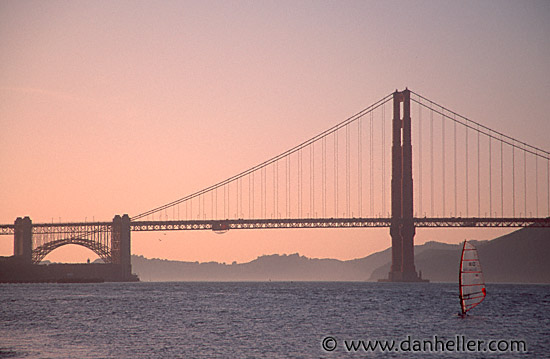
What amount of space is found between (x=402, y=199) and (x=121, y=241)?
181ft

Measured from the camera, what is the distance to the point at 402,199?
144 meters

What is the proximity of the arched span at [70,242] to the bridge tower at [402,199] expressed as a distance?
56.9 metres

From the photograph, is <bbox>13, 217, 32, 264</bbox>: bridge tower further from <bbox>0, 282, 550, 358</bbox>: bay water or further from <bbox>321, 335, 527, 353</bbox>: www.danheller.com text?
<bbox>321, 335, 527, 353</bbox>: www.danheller.com text

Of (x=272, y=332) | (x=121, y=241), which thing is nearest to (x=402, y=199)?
(x=121, y=241)

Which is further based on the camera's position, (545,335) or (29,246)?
(29,246)

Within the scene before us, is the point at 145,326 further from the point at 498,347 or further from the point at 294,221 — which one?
the point at 294,221

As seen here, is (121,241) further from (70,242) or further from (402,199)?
(402,199)

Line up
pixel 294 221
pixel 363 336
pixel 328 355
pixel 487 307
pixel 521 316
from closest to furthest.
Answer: pixel 328 355
pixel 363 336
pixel 521 316
pixel 487 307
pixel 294 221

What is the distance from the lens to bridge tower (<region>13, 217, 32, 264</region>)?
165250 mm

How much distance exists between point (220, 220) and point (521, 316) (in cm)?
8383

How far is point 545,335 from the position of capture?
170 feet

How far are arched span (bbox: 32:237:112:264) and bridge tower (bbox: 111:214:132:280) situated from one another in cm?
168

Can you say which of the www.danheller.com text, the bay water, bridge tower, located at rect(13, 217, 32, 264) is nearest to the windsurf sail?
the bay water

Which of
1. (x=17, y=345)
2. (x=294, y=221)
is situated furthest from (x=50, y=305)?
(x=294, y=221)
